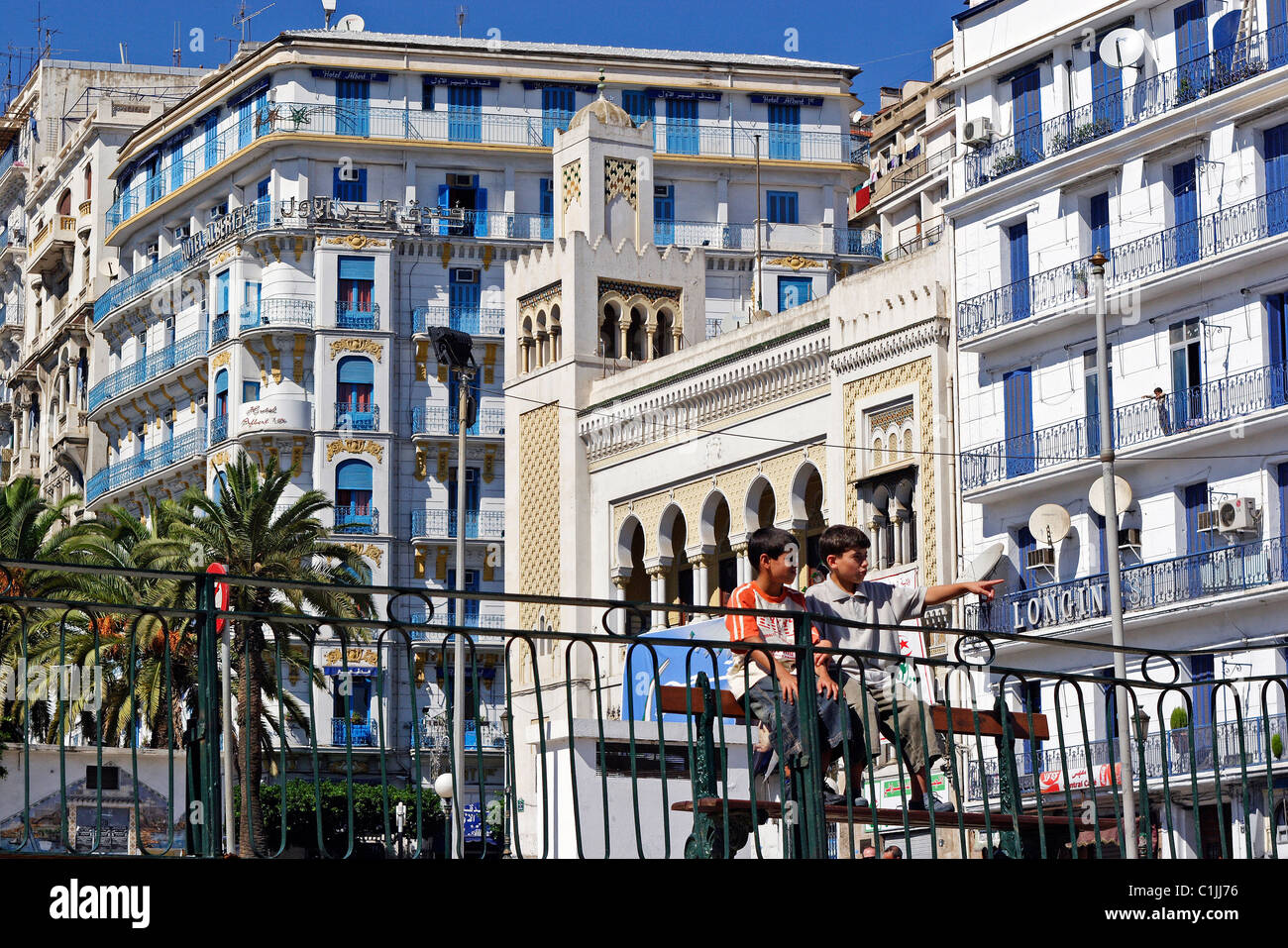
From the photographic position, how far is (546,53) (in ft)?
177

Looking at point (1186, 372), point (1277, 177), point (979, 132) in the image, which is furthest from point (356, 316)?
point (1277, 177)

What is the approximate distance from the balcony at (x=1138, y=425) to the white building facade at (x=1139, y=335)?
27mm

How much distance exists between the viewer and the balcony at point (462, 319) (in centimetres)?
5188

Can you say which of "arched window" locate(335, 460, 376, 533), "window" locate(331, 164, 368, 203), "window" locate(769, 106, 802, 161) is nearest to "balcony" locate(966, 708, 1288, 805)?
"arched window" locate(335, 460, 376, 533)

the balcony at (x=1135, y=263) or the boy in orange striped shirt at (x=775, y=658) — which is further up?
the balcony at (x=1135, y=263)

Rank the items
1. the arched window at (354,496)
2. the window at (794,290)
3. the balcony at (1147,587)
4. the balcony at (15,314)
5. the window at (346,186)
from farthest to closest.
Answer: the balcony at (15,314), the window at (346,186), the window at (794,290), the arched window at (354,496), the balcony at (1147,587)

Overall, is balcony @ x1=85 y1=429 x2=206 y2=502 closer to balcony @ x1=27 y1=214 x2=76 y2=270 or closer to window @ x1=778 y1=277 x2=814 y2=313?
balcony @ x1=27 y1=214 x2=76 y2=270

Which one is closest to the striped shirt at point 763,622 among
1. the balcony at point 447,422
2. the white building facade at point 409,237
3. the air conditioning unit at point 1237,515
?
the air conditioning unit at point 1237,515

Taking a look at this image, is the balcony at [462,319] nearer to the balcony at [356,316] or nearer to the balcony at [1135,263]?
the balcony at [356,316]

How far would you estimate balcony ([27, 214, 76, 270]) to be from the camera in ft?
203

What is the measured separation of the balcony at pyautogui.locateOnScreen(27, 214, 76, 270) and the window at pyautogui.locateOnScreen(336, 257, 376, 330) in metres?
13.2

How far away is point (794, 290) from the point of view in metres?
52.5

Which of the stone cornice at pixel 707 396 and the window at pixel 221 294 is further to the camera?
the window at pixel 221 294
